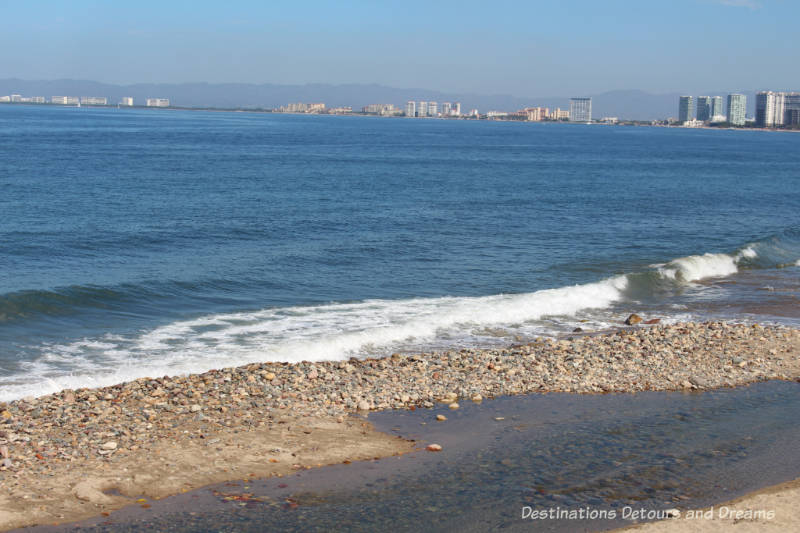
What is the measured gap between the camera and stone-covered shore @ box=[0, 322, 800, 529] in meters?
11.5

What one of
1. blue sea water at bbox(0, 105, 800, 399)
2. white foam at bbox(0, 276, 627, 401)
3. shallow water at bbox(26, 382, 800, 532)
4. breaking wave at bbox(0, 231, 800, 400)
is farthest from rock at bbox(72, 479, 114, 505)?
blue sea water at bbox(0, 105, 800, 399)

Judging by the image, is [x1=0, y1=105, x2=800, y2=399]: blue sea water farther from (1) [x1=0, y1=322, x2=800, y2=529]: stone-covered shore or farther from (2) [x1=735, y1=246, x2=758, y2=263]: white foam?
(1) [x1=0, y1=322, x2=800, y2=529]: stone-covered shore

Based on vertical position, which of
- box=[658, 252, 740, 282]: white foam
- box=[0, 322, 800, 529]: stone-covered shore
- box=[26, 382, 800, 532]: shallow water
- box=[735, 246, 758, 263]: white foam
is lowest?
box=[26, 382, 800, 532]: shallow water

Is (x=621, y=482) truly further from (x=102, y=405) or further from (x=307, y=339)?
(x=307, y=339)

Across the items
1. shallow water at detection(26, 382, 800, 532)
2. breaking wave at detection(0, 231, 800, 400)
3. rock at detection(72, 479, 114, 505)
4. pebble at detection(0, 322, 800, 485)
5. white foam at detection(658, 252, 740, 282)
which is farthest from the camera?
white foam at detection(658, 252, 740, 282)

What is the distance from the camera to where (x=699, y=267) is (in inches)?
1329

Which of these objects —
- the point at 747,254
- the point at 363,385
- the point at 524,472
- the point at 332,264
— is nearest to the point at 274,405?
the point at 363,385

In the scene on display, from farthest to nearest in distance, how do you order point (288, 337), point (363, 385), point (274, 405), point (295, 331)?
point (295, 331)
point (288, 337)
point (363, 385)
point (274, 405)

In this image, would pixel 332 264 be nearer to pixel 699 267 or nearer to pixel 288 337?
pixel 288 337

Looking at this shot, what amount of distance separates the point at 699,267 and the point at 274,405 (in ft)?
80.5

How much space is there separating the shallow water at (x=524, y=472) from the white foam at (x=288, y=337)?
6110 millimetres

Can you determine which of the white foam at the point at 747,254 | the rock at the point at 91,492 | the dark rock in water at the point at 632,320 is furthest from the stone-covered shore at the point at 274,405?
the white foam at the point at 747,254

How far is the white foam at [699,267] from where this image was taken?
3256cm

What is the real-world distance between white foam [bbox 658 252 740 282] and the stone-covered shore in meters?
11.2
